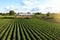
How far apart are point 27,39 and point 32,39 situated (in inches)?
18.5

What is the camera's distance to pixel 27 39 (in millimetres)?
11766

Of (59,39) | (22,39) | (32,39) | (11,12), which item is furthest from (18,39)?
(11,12)

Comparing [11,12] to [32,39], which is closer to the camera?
[32,39]

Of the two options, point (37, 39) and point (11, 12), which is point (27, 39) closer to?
point (37, 39)

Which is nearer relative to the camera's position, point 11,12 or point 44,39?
point 44,39

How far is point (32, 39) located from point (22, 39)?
918 mm

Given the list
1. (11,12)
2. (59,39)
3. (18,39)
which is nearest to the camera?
(18,39)

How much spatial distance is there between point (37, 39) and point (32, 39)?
46 cm

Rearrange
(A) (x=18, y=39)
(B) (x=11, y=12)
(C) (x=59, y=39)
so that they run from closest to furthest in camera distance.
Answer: (A) (x=18, y=39), (C) (x=59, y=39), (B) (x=11, y=12)

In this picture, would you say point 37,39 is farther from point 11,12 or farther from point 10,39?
point 11,12

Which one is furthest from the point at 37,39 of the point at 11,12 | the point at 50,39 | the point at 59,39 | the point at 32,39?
the point at 11,12

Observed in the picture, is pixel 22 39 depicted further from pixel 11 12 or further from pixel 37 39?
pixel 11 12

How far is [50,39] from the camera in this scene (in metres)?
12.1

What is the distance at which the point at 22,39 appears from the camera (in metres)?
11.7
